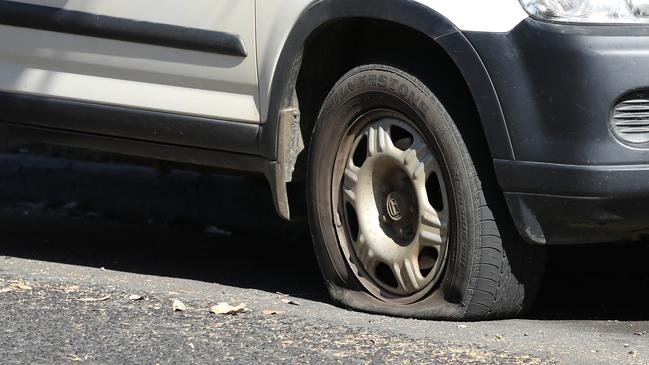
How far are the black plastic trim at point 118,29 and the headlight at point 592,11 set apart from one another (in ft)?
4.02

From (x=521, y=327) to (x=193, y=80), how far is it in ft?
4.88

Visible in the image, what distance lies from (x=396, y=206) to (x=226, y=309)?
661 mm

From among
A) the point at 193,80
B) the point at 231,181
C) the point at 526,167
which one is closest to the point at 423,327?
the point at 526,167

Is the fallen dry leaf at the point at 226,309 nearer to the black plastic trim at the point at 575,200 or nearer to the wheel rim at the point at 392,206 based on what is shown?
the wheel rim at the point at 392,206

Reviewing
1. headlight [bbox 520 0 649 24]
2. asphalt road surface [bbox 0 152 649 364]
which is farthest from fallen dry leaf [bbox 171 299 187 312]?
headlight [bbox 520 0 649 24]

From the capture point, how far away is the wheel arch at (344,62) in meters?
4.15

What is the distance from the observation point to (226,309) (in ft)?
14.8

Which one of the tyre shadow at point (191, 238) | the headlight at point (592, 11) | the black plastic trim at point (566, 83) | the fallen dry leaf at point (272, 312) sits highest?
the headlight at point (592, 11)

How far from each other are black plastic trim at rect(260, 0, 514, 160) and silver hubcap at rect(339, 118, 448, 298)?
0.30m

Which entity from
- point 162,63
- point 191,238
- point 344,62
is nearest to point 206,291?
point 162,63

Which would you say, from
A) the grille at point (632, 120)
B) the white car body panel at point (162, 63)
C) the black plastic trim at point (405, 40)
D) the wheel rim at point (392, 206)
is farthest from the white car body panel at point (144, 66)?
the grille at point (632, 120)

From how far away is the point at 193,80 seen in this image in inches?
195

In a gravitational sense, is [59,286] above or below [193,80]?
below

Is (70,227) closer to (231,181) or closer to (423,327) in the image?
(231,181)
